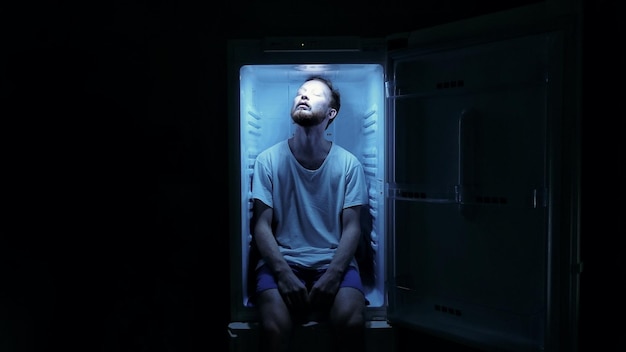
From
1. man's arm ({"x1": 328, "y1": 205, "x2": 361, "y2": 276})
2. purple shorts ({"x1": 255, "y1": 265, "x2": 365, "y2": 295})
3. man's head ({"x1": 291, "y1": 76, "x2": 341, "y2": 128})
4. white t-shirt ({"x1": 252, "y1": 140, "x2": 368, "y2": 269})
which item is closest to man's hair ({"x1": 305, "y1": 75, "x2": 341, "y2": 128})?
man's head ({"x1": 291, "y1": 76, "x2": 341, "y2": 128})

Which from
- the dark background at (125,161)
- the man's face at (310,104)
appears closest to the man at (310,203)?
the man's face at (310,104)

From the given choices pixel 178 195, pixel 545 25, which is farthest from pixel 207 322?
pixel 545 25

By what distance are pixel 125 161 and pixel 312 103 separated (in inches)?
31.1

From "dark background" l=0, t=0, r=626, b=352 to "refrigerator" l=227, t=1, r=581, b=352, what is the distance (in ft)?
0.97

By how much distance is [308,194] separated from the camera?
213 centimetres

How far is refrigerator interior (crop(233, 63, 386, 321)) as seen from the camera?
1992 millimetres

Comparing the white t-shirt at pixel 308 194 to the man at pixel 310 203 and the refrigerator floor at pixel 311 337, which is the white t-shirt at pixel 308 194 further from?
the refrigerator floor at pixel 311 337

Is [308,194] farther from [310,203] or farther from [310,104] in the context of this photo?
[310,104]

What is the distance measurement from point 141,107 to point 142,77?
12cm

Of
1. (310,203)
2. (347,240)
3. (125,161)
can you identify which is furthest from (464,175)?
(125,161)

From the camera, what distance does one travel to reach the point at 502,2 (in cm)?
220

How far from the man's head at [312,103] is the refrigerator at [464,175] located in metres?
0.07

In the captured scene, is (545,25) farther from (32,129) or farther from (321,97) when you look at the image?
(32,129)

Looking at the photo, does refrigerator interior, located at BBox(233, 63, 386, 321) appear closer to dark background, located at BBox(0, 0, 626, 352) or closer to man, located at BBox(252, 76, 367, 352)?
man, located at BBox(252, 76, 367, 352)
